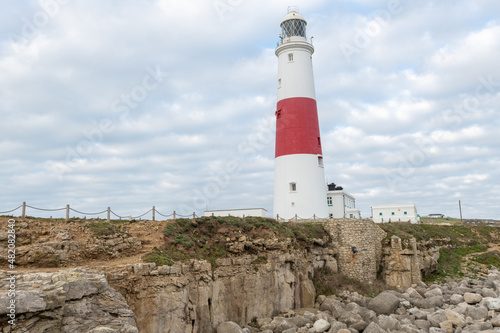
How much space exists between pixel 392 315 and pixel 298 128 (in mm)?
16305

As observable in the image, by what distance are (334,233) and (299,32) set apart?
17.6m

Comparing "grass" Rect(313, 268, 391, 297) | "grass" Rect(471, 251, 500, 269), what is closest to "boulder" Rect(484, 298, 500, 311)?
"grass" Rect(313, 268, 391, 297)

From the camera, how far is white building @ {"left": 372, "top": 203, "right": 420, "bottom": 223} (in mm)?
41312

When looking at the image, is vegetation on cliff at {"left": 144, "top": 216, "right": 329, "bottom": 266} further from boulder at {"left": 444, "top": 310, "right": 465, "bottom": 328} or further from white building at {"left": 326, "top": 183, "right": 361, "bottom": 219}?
white building at {"left": 326, "top": 183, "right": 361, "bottom": 219}

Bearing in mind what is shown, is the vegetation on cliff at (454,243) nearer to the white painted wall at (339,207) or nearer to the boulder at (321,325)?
the white painted wall at (339,207)

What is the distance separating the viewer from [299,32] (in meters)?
34.5

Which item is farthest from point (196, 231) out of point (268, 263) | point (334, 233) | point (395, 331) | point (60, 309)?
point (334, 233)

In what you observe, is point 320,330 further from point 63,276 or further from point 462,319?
point 63,276

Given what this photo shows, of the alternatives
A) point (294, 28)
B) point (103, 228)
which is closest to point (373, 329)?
point (103, 228)

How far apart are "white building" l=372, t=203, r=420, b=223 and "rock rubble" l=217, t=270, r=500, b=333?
15302 mm

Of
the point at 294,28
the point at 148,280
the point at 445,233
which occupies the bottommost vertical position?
the point at 148,280

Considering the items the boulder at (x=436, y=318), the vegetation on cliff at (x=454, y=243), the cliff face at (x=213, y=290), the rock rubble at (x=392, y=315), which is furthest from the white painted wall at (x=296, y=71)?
the boulder at (x=436, y=318)

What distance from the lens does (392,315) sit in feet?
69.4

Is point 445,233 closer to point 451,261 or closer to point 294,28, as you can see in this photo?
point 451,261
